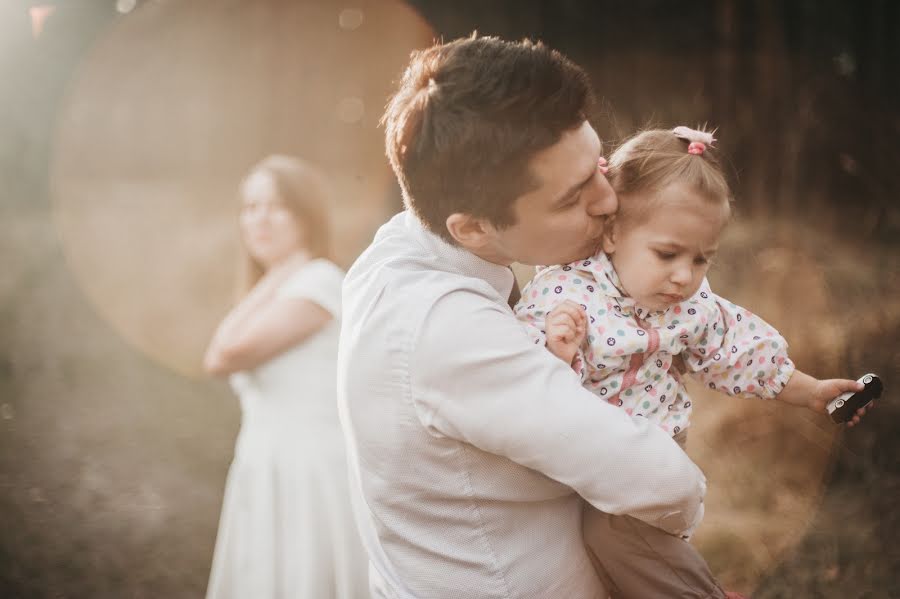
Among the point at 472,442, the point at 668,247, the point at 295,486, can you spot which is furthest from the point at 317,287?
the point at 472,442

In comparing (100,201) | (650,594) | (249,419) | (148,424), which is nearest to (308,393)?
(249,419)

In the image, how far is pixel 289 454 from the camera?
3.46m

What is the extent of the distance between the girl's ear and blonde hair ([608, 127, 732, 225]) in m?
0.02

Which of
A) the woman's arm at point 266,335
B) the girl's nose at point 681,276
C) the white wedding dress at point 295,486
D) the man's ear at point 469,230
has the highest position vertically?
the man's ear at point 469,230

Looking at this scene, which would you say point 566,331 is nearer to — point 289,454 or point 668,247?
point 668,247

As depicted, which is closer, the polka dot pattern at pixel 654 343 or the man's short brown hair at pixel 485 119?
the man's short brown hair at pixel 485 119

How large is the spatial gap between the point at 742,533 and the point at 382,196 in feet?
11.5

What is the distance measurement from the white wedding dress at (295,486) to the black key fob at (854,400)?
2.15 m

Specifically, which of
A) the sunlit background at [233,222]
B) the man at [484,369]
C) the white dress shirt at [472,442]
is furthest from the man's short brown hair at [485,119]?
the sunlit background at [233,222]

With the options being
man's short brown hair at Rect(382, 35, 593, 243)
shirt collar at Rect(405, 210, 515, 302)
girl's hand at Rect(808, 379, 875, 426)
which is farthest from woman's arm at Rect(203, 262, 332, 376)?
girl's hand at Rect(808, 379, 875, 426)

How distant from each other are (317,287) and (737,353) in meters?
2.11

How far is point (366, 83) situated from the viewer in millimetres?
6301

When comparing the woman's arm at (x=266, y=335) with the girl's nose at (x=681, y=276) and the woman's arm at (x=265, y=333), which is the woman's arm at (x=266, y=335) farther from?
the girl's nose at (x=681, y=276)

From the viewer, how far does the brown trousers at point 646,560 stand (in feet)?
5.10
